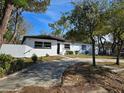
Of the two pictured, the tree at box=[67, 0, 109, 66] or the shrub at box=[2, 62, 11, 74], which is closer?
the shrub at box=[2, 62, 11, 74]

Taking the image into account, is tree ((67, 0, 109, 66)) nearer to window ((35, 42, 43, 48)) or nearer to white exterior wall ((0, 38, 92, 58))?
white exterior wall ((0, 38, 92, 58))

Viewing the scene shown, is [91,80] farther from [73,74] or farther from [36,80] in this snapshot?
[36,80]

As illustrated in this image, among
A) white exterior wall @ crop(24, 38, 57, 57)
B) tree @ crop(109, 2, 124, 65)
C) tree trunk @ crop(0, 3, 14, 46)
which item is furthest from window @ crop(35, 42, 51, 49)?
tree trunk @ crop(0, 3, 14, 46)

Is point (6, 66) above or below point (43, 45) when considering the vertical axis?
below

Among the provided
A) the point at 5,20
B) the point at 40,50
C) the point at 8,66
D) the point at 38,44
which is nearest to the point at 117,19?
the point at 8,66

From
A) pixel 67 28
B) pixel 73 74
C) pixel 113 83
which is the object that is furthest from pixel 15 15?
pixel 113 83

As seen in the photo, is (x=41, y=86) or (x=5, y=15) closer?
(x=5, y=15)

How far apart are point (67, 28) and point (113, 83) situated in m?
10.0

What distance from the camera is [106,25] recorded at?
998 inches

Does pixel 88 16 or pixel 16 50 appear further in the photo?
pixel 16 50

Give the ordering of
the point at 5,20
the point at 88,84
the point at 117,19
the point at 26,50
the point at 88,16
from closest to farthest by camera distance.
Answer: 1. the point at 5,20
2. the point at 88,84
3. the point at 88,16
4. the point at 117,19
5. the point at 26,50


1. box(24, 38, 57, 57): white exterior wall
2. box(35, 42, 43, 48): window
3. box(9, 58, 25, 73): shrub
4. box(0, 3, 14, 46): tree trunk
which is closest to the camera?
box(0, 3, 14, 46): tree trunk

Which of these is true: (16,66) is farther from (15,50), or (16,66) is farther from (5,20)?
(15,50)

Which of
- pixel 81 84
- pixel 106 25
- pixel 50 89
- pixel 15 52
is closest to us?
pixel 50 89
